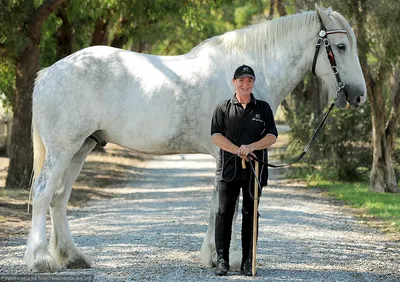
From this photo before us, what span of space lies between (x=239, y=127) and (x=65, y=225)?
2.13m

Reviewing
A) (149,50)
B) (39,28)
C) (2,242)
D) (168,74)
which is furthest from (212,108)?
(149,50)

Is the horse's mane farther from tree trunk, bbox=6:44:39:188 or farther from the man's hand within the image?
tree trunk, bbox=6:44:39:188

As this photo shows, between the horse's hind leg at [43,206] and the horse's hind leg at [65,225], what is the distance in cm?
29

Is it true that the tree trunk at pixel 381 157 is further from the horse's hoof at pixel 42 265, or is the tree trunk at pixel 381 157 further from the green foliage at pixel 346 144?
the horse's hoof at pixel 42 265

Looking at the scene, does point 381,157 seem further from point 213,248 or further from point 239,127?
point 239,127

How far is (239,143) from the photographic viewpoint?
823cm

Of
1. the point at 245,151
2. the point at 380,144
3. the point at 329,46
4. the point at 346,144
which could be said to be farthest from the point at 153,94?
the point at 346,144

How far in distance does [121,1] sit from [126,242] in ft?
31.2

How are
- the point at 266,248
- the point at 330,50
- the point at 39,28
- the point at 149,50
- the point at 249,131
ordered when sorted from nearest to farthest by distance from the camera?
1. the point at 249,131
2. the point at 330,50
3. the point at 266,248
4. the point at 39,28
5. the point at 149,50

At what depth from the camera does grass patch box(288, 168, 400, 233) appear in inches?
552

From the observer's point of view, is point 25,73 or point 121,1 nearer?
point 25,73

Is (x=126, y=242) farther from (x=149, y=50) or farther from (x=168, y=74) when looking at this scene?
(x=149, y=50)

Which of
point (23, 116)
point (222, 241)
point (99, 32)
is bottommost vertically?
point (222, 241)

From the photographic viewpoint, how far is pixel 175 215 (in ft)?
46.0
